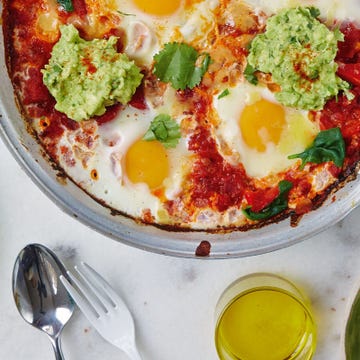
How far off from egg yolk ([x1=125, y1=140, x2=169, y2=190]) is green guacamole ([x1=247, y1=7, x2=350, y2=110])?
58cm

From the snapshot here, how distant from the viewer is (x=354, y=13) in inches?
123

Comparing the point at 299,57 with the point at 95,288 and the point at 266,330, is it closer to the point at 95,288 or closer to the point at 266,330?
the point at 266,330

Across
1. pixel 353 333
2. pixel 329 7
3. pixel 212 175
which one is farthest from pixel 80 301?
pixel 329 7

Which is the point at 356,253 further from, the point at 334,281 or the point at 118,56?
the point at 118,56

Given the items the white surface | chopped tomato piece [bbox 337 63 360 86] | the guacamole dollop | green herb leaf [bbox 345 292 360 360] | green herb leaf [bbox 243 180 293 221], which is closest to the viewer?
the guacamole dollop

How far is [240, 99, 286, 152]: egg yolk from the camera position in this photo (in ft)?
10.2

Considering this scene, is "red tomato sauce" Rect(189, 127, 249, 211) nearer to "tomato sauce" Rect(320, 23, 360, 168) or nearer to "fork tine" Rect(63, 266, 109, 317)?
"tomato sauce" Rect(320, 23, 360, 168)

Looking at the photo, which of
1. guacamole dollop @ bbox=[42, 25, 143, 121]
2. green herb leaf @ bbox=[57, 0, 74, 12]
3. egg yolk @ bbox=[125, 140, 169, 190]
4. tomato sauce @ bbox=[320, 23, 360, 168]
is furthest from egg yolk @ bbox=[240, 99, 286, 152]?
green herb leaf @ bbox=[57, 0, 74, 12]

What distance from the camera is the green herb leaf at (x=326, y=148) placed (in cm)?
313

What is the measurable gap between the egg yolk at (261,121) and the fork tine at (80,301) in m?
1.12

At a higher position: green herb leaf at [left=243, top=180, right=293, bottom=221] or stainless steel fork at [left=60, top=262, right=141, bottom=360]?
green herb leaf at [left=243, top=180, right=293, bottom=221]

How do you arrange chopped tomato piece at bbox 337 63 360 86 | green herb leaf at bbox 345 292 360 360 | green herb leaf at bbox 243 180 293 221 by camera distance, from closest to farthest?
chopped tomato piece at bbox 337 63 360 86 → green herb leaf at bbox 243 180 293 221 → green herb leaf at bbox 345 292 360 360

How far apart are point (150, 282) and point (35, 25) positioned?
1372 mm

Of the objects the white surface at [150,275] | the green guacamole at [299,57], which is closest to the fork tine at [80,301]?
the white surface at [150,275]
